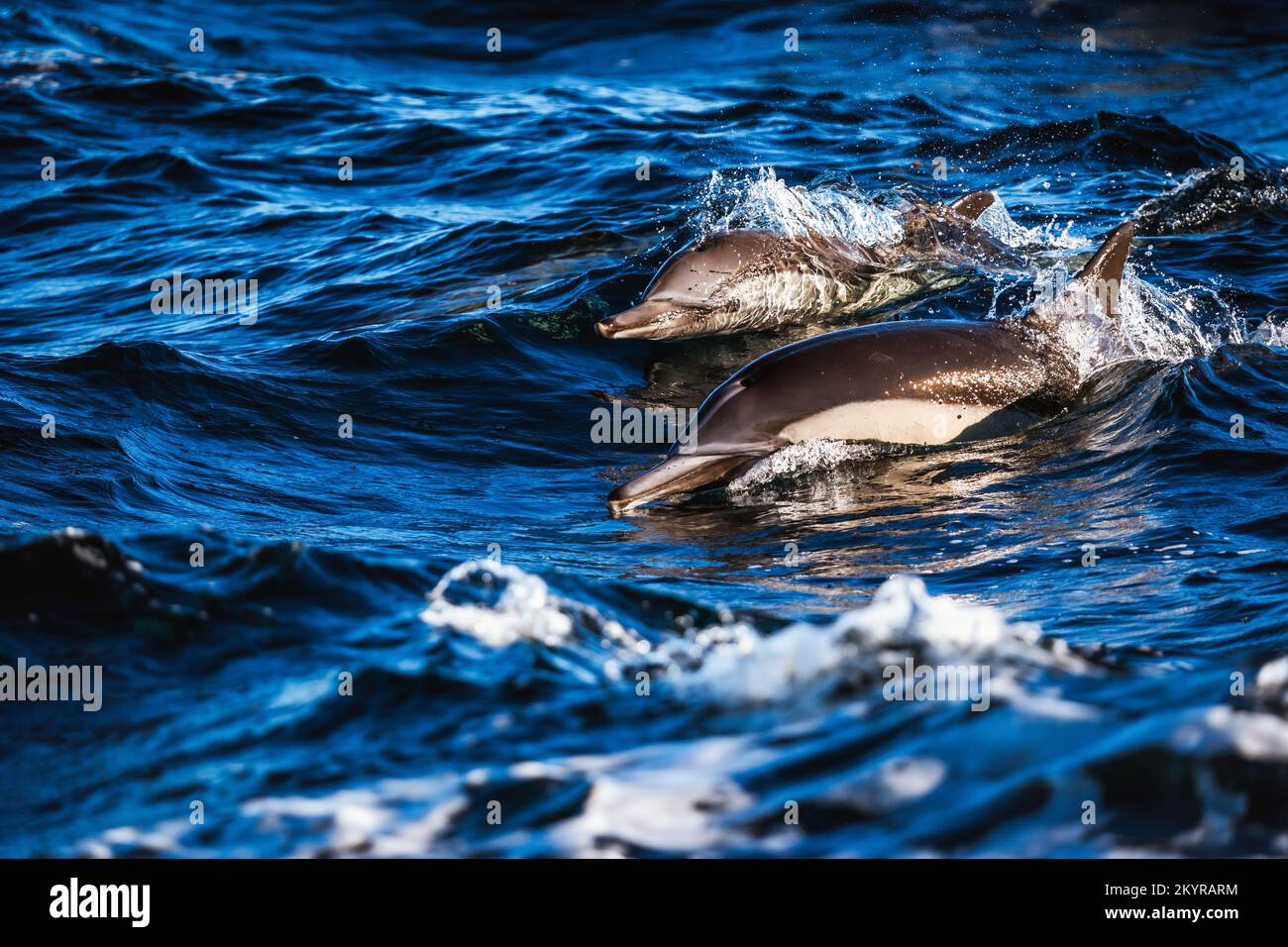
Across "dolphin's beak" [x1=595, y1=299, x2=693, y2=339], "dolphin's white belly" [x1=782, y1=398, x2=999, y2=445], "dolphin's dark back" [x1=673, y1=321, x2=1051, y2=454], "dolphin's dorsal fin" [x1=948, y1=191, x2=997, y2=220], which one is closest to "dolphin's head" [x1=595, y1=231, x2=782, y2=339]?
"dolphin's beak" [x1=595, y1=299, x2=693, y2=339]

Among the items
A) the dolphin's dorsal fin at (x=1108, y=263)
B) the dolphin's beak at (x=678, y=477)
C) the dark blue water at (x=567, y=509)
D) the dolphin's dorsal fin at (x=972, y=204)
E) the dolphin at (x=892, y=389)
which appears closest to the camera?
the dark blue water at (x=567, y=509)

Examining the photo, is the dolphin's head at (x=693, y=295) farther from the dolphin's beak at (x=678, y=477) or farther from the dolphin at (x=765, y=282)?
the dolphin's beak at (x=678, y=477)

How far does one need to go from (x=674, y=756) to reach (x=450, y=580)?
1789 millimetres

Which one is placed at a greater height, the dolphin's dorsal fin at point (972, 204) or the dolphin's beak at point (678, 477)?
the dolphin's dorsal fin at point (972, 204)

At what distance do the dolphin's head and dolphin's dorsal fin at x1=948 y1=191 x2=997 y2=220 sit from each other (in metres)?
2.20

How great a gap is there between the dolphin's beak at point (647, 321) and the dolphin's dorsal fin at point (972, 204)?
3034 mm

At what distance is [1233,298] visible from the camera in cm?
1107

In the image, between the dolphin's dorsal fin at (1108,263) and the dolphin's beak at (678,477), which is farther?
the dolphin's dorsal fin at (1108,263)

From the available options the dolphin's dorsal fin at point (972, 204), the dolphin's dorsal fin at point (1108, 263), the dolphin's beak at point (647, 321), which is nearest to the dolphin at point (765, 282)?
the dolphin's beak at point (647, 321)

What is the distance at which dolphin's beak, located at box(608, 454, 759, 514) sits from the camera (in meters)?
7.76

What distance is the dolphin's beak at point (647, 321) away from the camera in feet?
35.4
